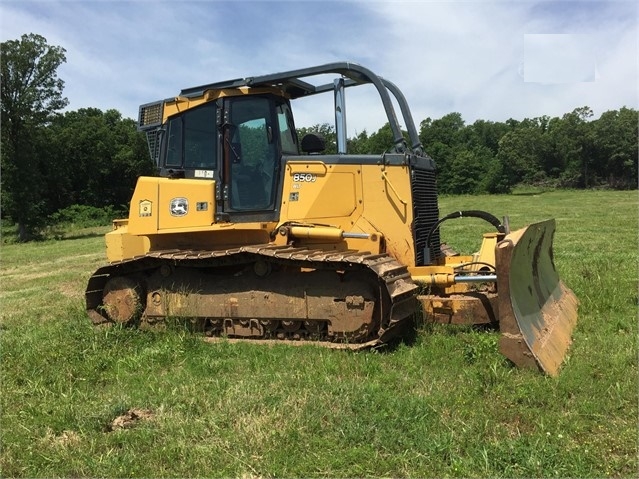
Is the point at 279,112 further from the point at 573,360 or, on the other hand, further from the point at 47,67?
the point at 47,67

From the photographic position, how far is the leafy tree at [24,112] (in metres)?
30.7

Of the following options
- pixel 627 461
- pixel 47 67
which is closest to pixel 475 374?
pixel 627 461

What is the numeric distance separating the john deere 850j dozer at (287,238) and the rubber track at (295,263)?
0.7 inches

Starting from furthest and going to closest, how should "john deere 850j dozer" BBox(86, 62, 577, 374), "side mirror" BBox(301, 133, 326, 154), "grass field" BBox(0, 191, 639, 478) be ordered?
"side mirror" BBox(301, 133, 326, 154)
"john deere 850j dozer" BBox(86, 62, 577, 374)
"grass field" BBox(0, 191, 639, 478)

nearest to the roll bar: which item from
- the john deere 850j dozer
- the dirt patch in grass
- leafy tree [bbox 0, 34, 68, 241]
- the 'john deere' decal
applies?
the john deere 850j dozer

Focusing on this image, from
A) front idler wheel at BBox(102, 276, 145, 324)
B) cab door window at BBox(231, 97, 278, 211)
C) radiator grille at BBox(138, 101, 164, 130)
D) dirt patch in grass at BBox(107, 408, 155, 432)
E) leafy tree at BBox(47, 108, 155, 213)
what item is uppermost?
leafy tree at BBox(47, 108, 155, 213)

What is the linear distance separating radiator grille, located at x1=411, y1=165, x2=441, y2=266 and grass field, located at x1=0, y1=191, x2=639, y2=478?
1.10m

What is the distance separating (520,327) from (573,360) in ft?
2.04

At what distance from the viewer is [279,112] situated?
7.35m

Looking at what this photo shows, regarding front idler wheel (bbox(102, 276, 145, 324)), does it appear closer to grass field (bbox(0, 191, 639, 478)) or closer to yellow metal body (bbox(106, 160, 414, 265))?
grass field (bbox(0, 191, 639, 478))

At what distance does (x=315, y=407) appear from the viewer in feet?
13.9

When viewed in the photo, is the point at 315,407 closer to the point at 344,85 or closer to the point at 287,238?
the point at 287,238

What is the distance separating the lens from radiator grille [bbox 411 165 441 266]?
6.68m

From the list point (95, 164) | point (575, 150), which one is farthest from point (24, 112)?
point (575, 150)
